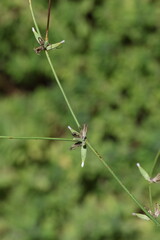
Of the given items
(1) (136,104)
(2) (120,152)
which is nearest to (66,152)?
(2) (120,152)

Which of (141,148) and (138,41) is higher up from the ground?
(138,41)

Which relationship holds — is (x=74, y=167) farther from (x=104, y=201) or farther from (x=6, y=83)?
(x=6, y=83)

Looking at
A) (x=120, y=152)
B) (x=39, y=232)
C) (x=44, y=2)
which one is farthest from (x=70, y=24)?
(x=39, y=232)

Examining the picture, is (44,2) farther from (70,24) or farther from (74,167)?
(74,167)

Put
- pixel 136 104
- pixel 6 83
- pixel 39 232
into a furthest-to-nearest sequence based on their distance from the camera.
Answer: pixel 6 83
pixel 136 104
pixel 39 232

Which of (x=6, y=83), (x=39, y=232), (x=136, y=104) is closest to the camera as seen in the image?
(x=39, y=232)

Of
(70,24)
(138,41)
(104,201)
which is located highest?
(70,24)

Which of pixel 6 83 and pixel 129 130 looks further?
pixel 6 83
